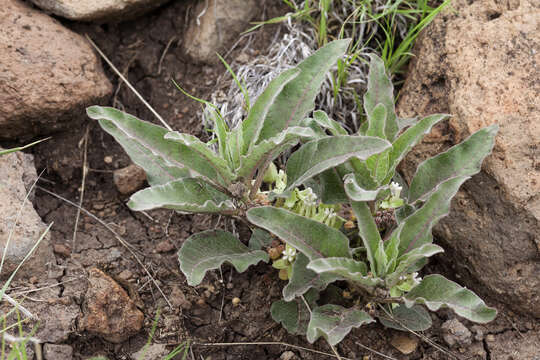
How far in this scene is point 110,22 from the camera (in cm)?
326

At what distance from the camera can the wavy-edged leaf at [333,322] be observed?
2059 millimetres

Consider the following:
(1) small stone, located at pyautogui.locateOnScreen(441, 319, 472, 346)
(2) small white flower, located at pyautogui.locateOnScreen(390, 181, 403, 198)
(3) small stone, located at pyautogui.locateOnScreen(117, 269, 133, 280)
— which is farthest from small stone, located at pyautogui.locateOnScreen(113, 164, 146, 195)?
(1) small stone, located at pyautogui.locateOnScreen(441, 319, 472, 346)

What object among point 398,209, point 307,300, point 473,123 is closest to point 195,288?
point 307,300

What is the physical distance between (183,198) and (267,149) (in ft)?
1.32

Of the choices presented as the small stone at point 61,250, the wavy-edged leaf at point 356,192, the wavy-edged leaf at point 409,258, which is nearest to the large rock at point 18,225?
the small stone at point 61,250

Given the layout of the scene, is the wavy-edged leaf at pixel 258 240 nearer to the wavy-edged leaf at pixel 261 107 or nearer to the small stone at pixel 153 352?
the wavy-edged leaf at pixel 261 107

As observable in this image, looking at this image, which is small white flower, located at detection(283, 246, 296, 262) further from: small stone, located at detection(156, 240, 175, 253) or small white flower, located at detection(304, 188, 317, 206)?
small stone, located at detection(156, 240, 175, 253)

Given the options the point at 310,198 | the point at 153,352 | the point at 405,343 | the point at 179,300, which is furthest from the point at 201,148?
the point at 405,343

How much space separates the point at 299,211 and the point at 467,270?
33.5 inches

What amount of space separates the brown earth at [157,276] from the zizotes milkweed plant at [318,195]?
18 centimetres

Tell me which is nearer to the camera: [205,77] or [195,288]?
[195,288]

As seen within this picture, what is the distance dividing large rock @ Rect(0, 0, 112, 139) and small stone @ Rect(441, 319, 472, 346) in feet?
6.92

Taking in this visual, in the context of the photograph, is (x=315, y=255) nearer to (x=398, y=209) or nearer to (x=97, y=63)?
(x=398, y=209)

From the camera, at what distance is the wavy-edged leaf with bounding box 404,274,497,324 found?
2.08 meters
